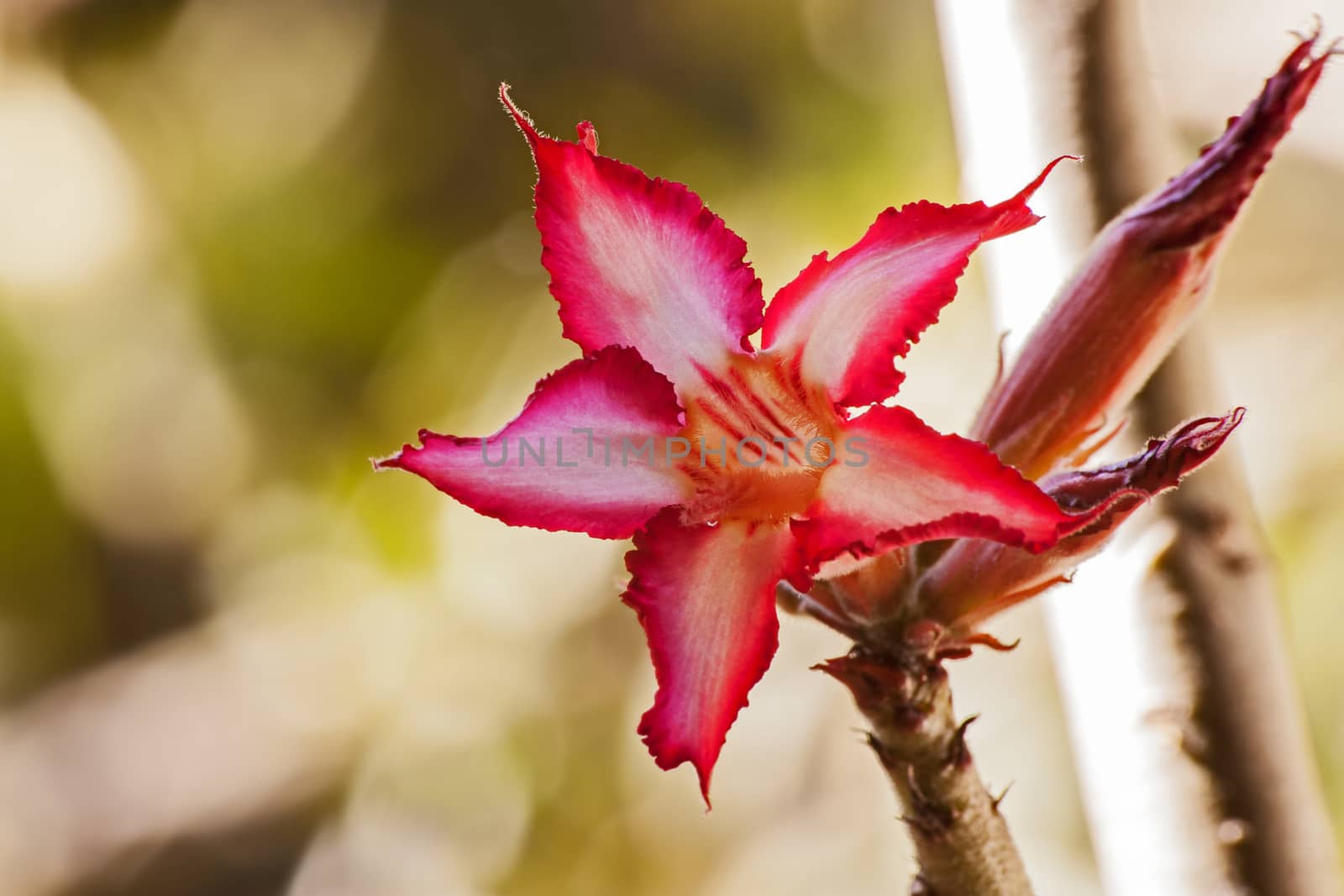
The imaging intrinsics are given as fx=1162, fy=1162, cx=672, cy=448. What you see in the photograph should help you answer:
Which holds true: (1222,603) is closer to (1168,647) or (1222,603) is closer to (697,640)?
(1168,647)

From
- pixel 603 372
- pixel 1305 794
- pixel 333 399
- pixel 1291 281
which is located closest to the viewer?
pixel 603 372

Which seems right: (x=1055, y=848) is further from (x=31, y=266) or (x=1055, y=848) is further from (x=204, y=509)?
(x=31, y=266)

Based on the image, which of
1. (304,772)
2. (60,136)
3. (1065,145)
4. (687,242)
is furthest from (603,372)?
(60,136)

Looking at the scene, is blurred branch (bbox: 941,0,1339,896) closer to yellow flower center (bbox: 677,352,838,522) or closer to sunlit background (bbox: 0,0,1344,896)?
yellow flower center (bbox: 677,352,838,522)

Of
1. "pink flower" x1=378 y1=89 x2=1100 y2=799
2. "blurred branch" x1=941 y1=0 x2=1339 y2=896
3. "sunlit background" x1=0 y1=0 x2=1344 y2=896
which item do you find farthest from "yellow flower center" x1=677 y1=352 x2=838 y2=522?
"sunlit background" x1=0 y1=0 x2=1344 y2=896

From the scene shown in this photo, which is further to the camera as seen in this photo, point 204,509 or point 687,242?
point 204,509

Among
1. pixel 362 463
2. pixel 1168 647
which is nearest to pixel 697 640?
pixel 1168 647
